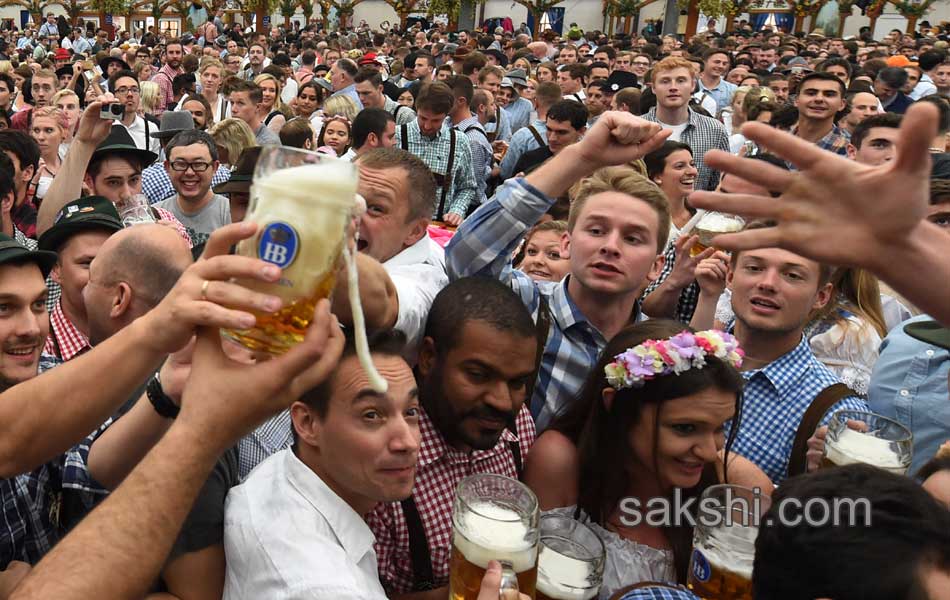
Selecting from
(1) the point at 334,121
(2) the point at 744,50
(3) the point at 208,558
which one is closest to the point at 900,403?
(3) the point at 208,558

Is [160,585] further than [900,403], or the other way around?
[900,403]

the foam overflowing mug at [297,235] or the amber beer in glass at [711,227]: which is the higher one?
the foam overflowing mug at [297,235]

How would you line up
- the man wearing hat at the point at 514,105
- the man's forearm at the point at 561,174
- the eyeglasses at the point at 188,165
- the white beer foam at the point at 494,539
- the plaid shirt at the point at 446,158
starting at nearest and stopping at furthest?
1. the white beer foam at the point at 494,539
2. the man's forearm at the point at 561,174
3. the eyeglasses at the point at 188,165
4. the plaid shirt at the point at 446,158
5. the man wearing hat at the point at 514,105

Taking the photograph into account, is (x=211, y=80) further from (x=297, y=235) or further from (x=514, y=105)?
(x=297, y=235)

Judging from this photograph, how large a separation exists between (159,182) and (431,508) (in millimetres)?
3837

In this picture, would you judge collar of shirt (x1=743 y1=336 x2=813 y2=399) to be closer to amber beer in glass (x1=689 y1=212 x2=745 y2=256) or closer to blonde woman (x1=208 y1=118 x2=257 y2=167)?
amber beer in glass (x1=689 y1=212 x2=745 y2=256)

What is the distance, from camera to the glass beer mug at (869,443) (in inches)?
66.6

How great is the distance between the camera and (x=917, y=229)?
1262mm

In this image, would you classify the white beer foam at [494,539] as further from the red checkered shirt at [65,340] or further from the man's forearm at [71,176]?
the man's forearm at [71,176]

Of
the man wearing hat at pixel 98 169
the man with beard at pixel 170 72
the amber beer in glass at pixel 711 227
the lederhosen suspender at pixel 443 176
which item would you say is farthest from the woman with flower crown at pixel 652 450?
the man with beard at pixel 170 72

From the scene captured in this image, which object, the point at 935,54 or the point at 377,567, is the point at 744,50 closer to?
the point at 935,54

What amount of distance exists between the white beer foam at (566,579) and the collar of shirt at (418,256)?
1.23m

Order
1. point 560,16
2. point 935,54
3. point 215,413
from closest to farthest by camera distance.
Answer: point 215,413, point 935,54, point 560,16

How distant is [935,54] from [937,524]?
36.4 ft
